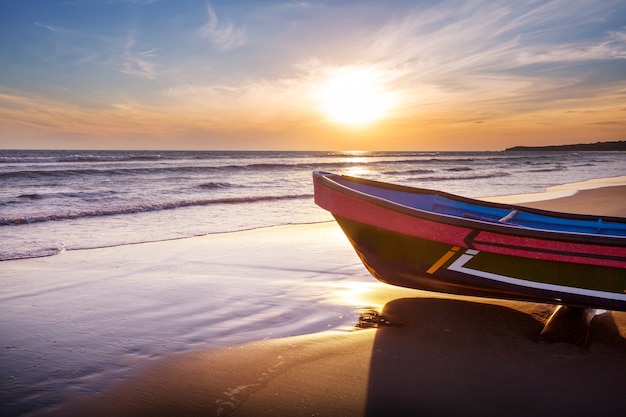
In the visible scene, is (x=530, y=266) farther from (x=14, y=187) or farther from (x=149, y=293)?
(x=14, y=187)

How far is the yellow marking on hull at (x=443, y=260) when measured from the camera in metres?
4.05

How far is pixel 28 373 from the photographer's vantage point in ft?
10.4

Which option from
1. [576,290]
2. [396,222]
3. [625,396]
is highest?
[396,222]

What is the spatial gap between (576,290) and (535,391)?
114 centimetres

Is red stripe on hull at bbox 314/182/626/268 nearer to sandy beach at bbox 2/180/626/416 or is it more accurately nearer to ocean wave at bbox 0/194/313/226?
sandy beach at bbox 2/180/626/416

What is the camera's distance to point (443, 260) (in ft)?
13.6

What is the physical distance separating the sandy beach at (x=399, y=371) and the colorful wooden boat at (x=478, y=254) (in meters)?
0.37

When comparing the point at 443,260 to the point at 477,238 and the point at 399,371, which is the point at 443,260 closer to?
the point at 477,238

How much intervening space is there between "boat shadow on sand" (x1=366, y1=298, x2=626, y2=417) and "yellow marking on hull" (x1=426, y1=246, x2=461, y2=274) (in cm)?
48

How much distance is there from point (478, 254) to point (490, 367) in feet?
3.24

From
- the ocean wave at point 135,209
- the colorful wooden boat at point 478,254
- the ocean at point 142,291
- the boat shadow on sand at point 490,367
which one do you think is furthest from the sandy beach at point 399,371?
the ocean wave at point 135,209

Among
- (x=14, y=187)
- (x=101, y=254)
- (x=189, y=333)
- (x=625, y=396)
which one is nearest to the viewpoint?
(x=625, y=396)

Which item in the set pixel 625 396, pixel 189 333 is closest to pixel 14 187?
pixel 189 333

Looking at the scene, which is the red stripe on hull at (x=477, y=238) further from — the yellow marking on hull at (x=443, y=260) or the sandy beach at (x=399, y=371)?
the sandy beach at (x=399, y=371)
